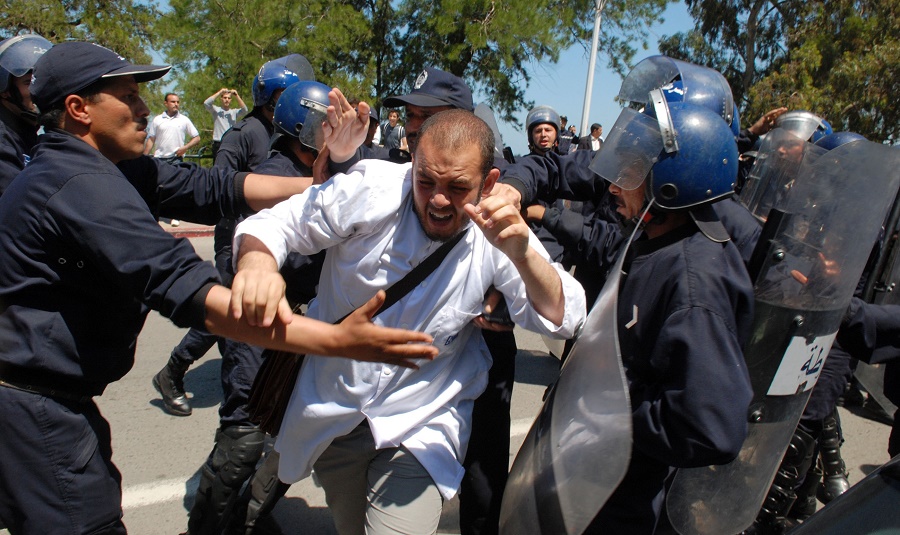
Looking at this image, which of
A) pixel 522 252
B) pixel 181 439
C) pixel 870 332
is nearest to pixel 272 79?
Result: pixel 181 439

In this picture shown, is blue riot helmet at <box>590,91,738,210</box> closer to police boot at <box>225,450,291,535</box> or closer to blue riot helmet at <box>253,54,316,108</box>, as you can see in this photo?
police boot at <box>225,450,291,535</box>

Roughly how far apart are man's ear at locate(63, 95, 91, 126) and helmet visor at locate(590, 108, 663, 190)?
59.6 inches

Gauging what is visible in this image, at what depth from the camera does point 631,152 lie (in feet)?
7.01

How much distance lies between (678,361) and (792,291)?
1.77 ft

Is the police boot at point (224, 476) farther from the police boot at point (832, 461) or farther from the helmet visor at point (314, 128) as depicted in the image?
the police boot at point (832, 461)

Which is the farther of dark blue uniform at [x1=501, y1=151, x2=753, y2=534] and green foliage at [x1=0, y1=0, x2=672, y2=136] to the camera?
green foliage at [x1=0, y1=0, x2=672, y2=136]

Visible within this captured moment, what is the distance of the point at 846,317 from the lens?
258cm

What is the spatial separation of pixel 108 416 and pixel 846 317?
164 inches

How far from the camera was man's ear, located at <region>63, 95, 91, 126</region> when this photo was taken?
6.55 feet

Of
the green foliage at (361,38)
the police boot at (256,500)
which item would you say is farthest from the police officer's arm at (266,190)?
the green foliage at (361,38)

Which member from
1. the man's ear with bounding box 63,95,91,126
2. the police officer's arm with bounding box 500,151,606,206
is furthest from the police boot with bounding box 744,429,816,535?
the man's ear with bounding box 63,95,91,126

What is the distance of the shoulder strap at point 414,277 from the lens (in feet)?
7.09

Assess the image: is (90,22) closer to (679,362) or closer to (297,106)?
(297,106)

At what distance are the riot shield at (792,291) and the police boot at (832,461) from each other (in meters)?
2.01
